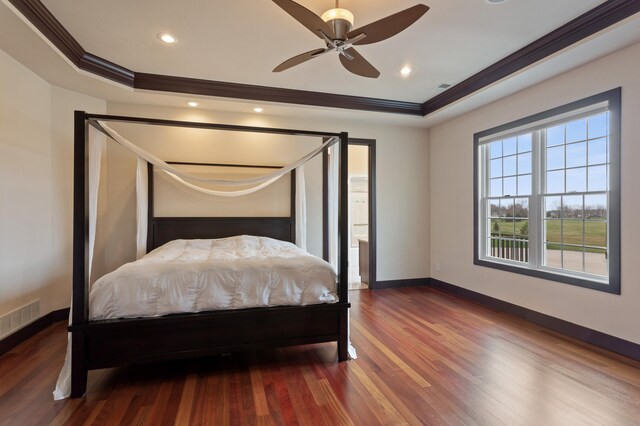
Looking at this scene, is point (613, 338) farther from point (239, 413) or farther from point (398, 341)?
point (239, 413)

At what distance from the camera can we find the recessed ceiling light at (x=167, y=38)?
2816 mm

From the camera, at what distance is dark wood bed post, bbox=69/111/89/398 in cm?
207

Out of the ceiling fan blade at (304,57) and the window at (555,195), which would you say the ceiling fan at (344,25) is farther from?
the window at (555,195)

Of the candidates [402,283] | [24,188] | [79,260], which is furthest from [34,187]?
[402,283]

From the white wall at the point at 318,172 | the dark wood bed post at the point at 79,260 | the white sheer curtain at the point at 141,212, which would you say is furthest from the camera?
the white wall at the point at 318,172

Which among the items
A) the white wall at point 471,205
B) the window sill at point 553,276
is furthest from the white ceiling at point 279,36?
the window sill at point 553,276

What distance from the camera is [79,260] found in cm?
211

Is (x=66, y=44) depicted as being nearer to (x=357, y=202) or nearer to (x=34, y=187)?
(x=34, y=187)

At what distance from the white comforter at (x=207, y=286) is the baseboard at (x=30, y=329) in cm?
141

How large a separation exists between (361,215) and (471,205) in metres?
3.80

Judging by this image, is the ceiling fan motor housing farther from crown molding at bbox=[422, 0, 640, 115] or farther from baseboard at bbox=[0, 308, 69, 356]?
baseboard at bbox=[0, 308, 69, 356]

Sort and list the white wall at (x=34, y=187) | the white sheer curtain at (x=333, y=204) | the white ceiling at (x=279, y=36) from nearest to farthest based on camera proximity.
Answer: the white ceiling at (x=279, y=36) < the white wall at (x=34, y=187) < the white sheer curtain at (x=333, y=204)

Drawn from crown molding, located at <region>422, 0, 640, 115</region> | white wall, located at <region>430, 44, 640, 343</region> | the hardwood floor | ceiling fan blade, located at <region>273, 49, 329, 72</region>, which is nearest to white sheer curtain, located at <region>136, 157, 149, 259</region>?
the hardwood floor

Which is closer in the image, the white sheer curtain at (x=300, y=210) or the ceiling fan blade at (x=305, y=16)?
the ceiling fan blade at (x=305, y=16)
